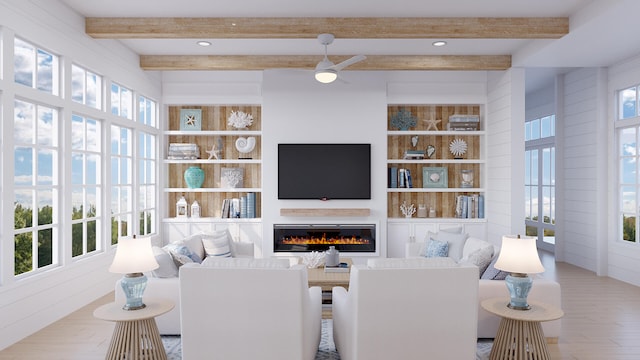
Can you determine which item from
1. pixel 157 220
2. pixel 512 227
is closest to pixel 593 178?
pixel 512 227

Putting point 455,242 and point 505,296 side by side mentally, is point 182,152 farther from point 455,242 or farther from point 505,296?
point 505,296

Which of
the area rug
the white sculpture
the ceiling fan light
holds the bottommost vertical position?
the area rug

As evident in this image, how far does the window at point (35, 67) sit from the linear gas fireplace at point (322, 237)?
11.4 ft

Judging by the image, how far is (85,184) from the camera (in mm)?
4777

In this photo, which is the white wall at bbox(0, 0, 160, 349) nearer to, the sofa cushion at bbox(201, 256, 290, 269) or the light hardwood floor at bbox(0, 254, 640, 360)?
the light hardwood floor at bbox(0, 254, 640, 360)

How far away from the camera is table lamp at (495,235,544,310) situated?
3.02 m

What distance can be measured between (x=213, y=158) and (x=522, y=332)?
5288 millimetres

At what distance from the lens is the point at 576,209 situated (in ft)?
22.2

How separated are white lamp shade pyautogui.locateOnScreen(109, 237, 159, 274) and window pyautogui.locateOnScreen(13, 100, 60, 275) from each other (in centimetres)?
140

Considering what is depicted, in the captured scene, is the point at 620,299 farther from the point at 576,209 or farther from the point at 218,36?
the point at 218,36

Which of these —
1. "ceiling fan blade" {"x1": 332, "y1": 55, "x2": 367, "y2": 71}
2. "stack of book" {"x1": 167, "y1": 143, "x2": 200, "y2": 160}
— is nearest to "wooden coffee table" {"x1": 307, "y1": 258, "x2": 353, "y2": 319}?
"ceiling fan blade" {"x1": 332, "y1": 55, "x2": 367, "y2": 71}

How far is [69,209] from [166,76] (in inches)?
122

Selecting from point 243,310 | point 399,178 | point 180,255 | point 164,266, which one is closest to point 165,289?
point 164,266

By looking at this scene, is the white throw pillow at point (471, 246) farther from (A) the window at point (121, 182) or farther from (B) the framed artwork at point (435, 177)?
(A) the window at point (121, 182)
